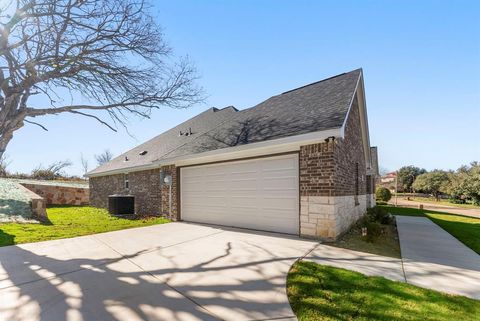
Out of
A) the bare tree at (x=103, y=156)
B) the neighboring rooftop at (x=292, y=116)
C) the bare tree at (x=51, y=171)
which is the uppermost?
the bare tree at (x=103, y=156)

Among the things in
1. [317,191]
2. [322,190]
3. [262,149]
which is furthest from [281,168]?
[322,190]

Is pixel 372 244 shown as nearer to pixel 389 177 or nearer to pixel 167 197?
pixel 167 197

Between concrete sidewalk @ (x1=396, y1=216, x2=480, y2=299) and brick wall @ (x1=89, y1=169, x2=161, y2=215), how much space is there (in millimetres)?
10139

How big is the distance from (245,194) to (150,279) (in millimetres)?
4484

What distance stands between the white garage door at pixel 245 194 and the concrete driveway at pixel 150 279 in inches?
35.6

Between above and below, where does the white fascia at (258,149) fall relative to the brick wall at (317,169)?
above

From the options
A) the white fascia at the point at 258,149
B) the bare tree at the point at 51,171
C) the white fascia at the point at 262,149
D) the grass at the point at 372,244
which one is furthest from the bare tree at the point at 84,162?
the grass at the point at 372,244

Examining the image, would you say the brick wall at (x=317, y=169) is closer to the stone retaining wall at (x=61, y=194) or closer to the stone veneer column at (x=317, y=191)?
the stone veneer column at (x=317, y=191)

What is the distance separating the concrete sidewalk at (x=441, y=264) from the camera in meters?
3.73

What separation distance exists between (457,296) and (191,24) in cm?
1032

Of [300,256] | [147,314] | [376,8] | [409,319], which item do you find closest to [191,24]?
[376,8]

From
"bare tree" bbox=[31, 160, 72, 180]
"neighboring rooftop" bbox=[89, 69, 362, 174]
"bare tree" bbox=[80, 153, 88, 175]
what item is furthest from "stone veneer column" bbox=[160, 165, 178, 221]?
"bare tree" bbox=[80, 153, 88, 175]

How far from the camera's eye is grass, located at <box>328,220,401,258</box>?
5.63 meters

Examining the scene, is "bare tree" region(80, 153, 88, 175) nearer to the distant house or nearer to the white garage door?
the white garage door
